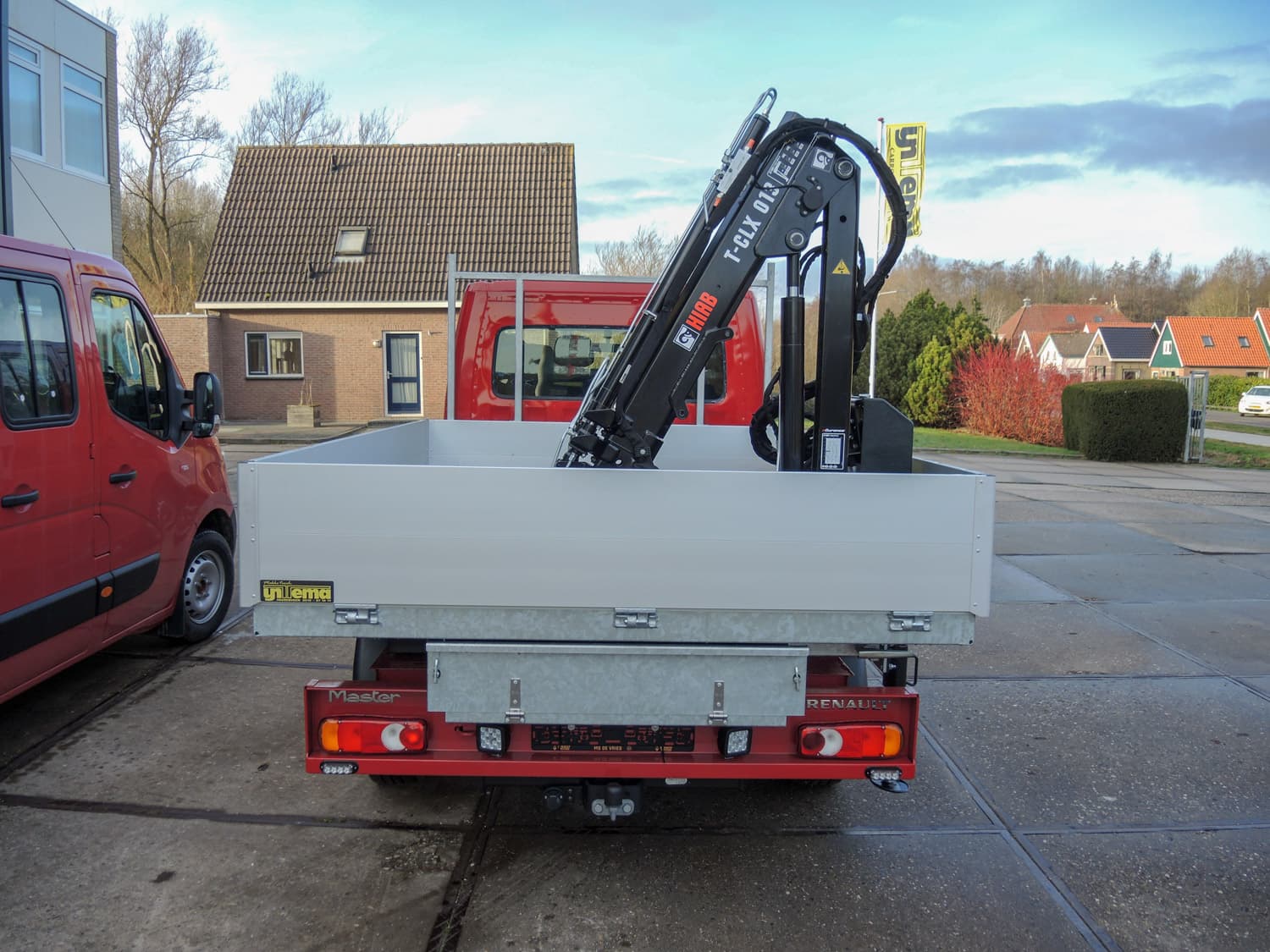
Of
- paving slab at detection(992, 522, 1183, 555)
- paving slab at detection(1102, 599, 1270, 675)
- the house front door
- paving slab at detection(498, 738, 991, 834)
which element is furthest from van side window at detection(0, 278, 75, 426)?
the house front door

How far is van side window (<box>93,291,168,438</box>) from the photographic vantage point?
4.82 metres

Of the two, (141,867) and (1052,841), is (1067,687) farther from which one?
(141,867)

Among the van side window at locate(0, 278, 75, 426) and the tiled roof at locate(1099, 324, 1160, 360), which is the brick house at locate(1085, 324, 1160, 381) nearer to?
the tiled roof at locate(1099, 324, 1160, 360)

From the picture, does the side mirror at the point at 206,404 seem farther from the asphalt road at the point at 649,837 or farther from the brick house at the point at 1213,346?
the brick house at the point at 1213,346

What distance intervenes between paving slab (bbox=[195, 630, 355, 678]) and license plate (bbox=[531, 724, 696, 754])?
2.85 meters

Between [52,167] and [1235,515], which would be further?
[52,167]

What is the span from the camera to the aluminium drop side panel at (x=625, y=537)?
9.27 ft

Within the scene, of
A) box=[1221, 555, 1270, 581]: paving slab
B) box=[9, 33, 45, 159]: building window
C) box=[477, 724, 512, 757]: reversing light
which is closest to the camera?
box=[477, 724, 512, 757]: reversing light

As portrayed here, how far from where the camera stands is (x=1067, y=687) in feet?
18.3

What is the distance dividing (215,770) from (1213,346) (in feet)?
272

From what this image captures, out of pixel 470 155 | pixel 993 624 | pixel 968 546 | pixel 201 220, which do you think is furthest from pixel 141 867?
pixel 201 220

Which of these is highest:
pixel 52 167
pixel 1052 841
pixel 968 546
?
pixel 52 167

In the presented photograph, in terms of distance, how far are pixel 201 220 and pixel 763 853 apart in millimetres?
38505

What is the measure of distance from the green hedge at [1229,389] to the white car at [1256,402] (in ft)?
16.1
